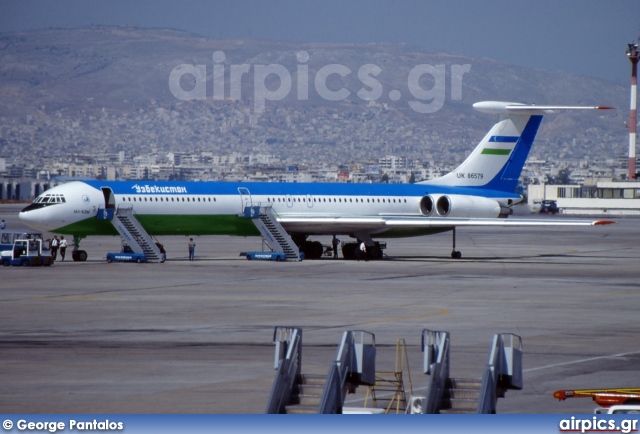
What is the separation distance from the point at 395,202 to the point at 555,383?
37.4 metres

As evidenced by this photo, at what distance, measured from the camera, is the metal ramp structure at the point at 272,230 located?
52344 millimetres

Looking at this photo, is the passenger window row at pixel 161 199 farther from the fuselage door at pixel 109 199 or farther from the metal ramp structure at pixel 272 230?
the metal ramp structure at pixel 272 230

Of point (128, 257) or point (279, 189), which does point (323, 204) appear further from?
point (128, 257)

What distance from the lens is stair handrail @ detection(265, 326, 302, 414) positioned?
1345 cm

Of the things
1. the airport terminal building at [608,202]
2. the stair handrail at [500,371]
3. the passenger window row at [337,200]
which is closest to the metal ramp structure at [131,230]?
the passenger window row at [337,200]

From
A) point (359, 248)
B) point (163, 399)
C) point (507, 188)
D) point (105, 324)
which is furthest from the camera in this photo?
point (507, 188)

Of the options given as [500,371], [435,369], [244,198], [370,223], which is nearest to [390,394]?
[500,371]

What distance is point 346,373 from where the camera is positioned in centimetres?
1387

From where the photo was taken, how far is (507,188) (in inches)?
2341

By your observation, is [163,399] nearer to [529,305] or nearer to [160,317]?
[160,317]

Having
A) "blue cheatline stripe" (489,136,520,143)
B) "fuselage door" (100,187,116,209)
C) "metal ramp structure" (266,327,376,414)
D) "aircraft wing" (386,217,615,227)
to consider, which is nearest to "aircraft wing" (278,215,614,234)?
"aircraft wing" (386,217,615,227)

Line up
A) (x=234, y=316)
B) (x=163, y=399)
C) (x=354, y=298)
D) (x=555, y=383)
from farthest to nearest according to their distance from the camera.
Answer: (x=354, y=298) → (x=234, y=316) → (x=555, y=383) → (x=163, y=399)

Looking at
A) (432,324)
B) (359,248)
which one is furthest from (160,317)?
(359,248)

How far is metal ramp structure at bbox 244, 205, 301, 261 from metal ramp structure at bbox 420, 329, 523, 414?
38.1 meters
